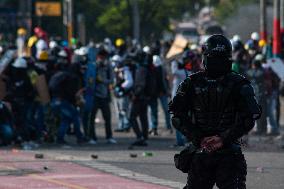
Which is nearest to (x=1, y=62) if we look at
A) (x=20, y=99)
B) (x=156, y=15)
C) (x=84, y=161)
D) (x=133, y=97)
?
(x=20, y=99)

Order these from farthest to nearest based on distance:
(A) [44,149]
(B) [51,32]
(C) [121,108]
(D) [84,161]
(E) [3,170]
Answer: (B) [51,32] → (C) [121,108] → (A) [44,149] → (D) [84,161] → (E) [3,170]

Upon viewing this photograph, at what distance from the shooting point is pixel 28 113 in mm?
21938

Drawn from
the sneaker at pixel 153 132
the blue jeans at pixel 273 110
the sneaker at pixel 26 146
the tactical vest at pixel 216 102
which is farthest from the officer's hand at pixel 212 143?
the sneaker at pixel 153 132

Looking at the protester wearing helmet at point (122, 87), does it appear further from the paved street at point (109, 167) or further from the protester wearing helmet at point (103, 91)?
the paved street at point (109, 167)

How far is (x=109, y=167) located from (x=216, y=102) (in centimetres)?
821

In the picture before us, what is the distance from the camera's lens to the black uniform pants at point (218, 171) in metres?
9.24

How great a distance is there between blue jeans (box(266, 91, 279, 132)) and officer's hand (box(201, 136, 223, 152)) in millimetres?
15311

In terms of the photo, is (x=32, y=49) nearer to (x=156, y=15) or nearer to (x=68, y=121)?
(x=68, y=121)

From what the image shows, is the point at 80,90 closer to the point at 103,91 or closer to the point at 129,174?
the point at 103,91

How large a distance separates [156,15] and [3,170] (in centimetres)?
4159

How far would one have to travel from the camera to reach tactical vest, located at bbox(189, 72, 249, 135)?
9328mm

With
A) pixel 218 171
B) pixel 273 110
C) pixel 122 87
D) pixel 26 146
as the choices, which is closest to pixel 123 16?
pixel 273 110

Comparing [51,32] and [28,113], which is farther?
[51,32]

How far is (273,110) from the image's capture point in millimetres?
24531
